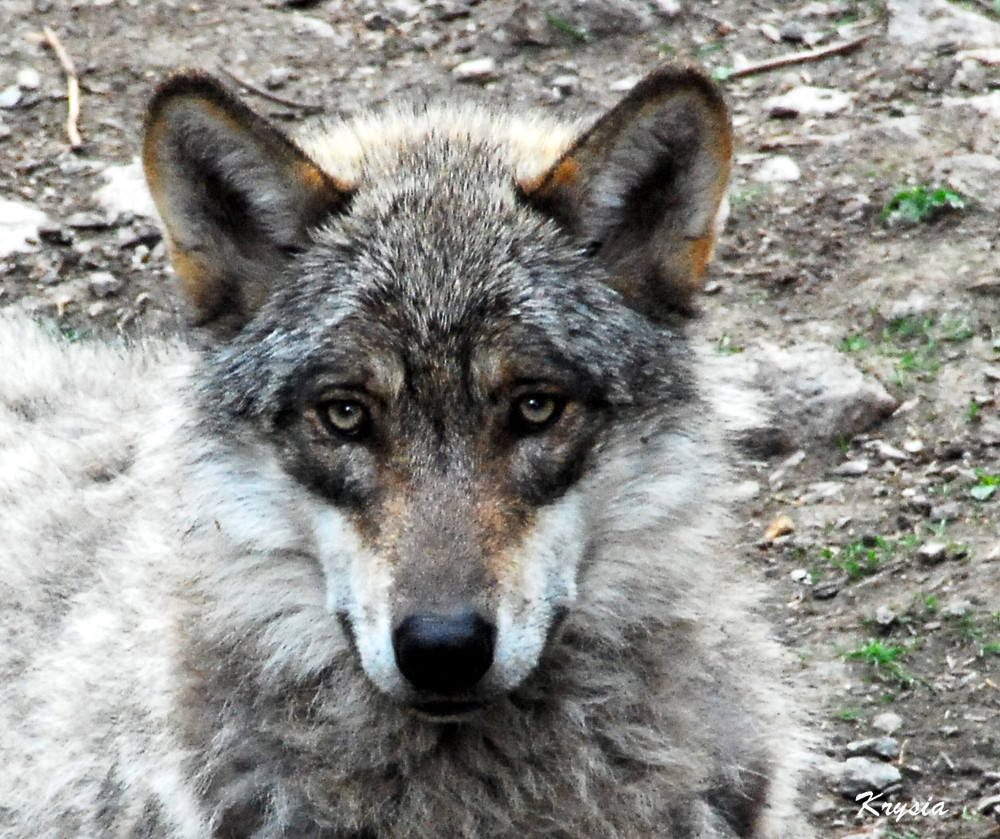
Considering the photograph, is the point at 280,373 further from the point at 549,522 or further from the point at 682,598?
the point at 682,598

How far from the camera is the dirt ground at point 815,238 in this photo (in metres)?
5.58

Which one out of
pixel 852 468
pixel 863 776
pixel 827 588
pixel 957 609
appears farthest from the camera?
pixel 852 468

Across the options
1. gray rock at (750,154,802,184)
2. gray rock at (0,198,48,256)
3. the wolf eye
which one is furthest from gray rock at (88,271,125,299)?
the wolf eye

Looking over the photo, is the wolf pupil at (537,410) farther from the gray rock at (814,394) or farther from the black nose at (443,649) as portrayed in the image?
the gray rock at (814,394)

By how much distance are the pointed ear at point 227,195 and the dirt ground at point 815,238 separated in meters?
1.24

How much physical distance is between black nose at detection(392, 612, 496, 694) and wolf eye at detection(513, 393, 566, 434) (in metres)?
0.61

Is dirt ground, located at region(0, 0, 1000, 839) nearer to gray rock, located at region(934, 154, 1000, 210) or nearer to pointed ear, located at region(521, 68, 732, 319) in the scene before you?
gray rock, located at region(934, 154, 1000, 210)

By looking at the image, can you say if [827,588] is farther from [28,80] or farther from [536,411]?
[28,80]

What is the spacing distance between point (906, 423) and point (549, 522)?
3197 mm

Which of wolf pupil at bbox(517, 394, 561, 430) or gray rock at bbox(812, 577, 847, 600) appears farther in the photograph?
gray rock at bbox(812, 577, 847, 600)

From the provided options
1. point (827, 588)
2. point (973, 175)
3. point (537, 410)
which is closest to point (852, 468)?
point (827, 588)

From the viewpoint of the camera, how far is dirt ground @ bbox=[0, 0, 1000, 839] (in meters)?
5.58

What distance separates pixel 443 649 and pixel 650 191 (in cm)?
152

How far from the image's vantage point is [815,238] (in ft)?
25.0
